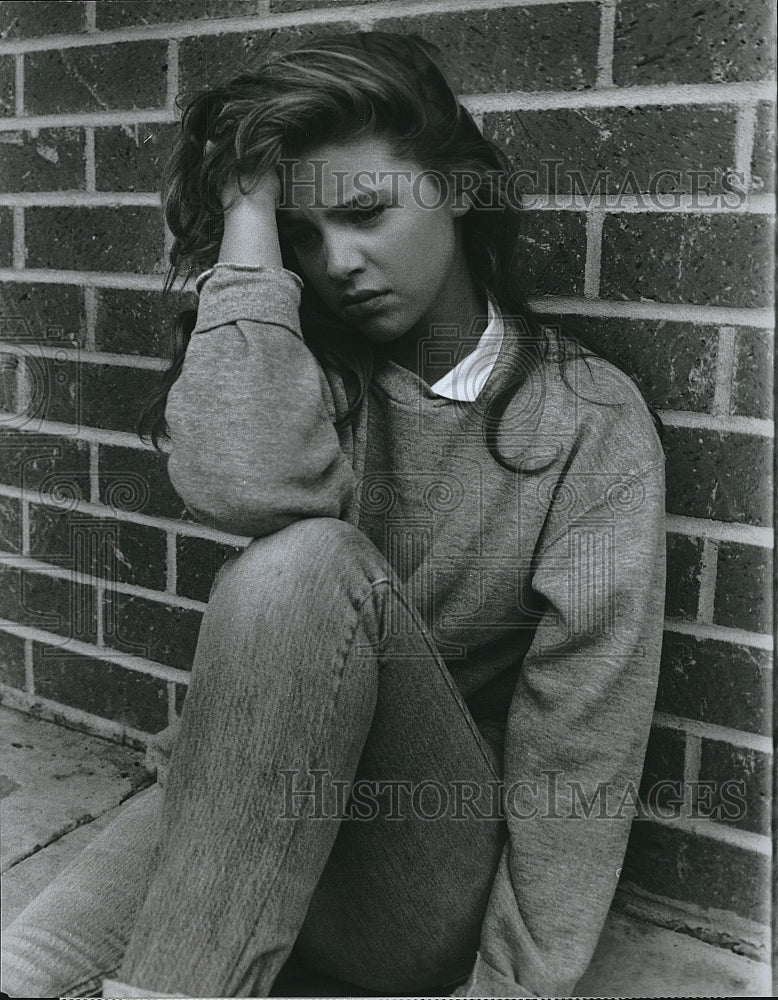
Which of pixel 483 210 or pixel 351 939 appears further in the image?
pixel 483 210

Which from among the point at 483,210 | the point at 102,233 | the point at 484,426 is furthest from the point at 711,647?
the point at 102,233

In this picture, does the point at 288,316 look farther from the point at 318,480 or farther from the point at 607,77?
the point at 607,77

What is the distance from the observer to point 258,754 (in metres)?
1.02

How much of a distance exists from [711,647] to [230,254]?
77 centimetres

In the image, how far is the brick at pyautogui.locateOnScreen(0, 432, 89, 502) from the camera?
186 centimetres

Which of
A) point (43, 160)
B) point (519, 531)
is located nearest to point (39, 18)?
point (43, 160)

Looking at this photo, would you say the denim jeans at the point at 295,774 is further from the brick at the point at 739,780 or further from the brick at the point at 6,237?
the brick at the point at 6,237

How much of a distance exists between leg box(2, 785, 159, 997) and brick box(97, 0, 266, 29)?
44.4 inches

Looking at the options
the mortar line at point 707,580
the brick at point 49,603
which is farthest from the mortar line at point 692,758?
the brick at point 49,603

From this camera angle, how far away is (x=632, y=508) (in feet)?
4.00

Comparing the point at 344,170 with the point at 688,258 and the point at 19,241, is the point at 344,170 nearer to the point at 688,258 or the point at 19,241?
the point at 688,258

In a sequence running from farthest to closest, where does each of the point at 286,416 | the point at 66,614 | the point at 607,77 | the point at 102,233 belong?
the point at 66,614, the point at 102,233, the point at 607,77, the point at 286,416

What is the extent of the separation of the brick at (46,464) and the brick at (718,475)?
100 cm

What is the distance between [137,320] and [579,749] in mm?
981
